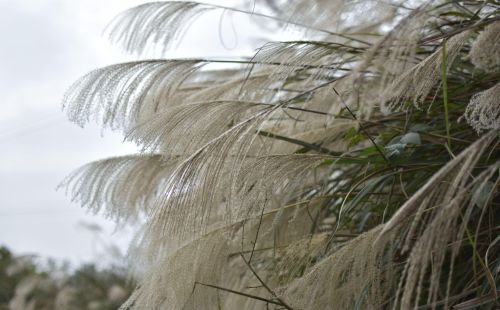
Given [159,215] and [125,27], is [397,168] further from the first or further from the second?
[125,27]

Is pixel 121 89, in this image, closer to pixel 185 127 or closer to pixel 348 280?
pixel 185 127

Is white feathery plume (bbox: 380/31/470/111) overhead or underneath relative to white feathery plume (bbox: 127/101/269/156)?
underneath

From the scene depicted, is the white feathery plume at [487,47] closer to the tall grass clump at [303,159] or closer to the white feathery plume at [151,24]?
the tall grass clump at [303,159]

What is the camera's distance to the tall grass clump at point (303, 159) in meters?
1.30

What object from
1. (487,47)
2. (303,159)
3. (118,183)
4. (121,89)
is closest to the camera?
(487,47)

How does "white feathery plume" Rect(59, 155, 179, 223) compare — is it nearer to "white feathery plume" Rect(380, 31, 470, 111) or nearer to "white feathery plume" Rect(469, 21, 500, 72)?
"white feathery plume" Rect(380, 31, 470, 111)

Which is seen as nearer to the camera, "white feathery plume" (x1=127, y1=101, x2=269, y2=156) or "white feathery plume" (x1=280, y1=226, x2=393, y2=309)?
"white feathery plume" (x1=280, y1=226, x2=393, y2=309)

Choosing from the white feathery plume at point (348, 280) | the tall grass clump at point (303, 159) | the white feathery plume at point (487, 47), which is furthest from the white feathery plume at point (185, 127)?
the white feathery plume at point (487, 47)

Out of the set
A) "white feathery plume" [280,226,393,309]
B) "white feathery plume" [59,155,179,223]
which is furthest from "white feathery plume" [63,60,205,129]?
"white feathery plume" [280,226,393,309]

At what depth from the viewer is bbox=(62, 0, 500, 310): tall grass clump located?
1300 mm

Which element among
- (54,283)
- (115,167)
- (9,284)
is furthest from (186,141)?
(9,284)

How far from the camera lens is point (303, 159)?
1.51m

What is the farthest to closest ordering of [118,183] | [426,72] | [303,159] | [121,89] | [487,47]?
[118,183]
[121,89]
[303,159]
[426,72]
[487,47]

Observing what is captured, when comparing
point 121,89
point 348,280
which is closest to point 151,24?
point 121,89
